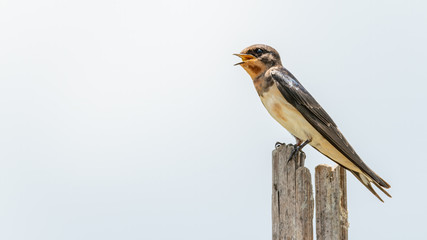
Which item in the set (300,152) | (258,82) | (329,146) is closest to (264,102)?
(258,82)

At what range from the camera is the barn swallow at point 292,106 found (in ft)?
29.5

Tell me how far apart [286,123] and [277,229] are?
2773 mm

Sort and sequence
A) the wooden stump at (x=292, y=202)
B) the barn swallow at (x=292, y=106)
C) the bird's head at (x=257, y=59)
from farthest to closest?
the bird's head at (x=257, y=59), the barn swallow at (x=292, y=106), the wooden stump at (x=292, y=202)

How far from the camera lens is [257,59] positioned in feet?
31.6

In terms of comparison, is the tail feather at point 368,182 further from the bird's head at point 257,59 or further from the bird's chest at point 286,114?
the bird's head at point 257,59

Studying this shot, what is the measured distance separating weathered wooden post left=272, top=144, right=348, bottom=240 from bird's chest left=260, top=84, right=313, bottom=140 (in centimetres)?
221

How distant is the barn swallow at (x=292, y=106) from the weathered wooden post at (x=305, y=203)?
183cm

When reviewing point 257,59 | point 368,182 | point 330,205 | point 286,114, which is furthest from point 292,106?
point 330,205

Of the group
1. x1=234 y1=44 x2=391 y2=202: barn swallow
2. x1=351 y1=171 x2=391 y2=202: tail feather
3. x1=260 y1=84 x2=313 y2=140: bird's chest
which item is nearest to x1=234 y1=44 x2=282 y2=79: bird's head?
x1=234 y1=44 x2=391 y2=202: barn swallow

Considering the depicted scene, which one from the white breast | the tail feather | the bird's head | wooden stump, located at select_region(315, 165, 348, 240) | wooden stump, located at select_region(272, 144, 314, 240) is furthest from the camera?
the bird's head

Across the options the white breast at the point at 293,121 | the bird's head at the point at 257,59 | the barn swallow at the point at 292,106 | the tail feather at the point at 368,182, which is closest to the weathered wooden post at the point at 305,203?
the tail feather at the point at 368,182

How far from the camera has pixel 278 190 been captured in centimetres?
681

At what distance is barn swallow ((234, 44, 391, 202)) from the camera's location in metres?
8.99

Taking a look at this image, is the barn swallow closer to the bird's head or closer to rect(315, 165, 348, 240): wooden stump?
the bird's head
